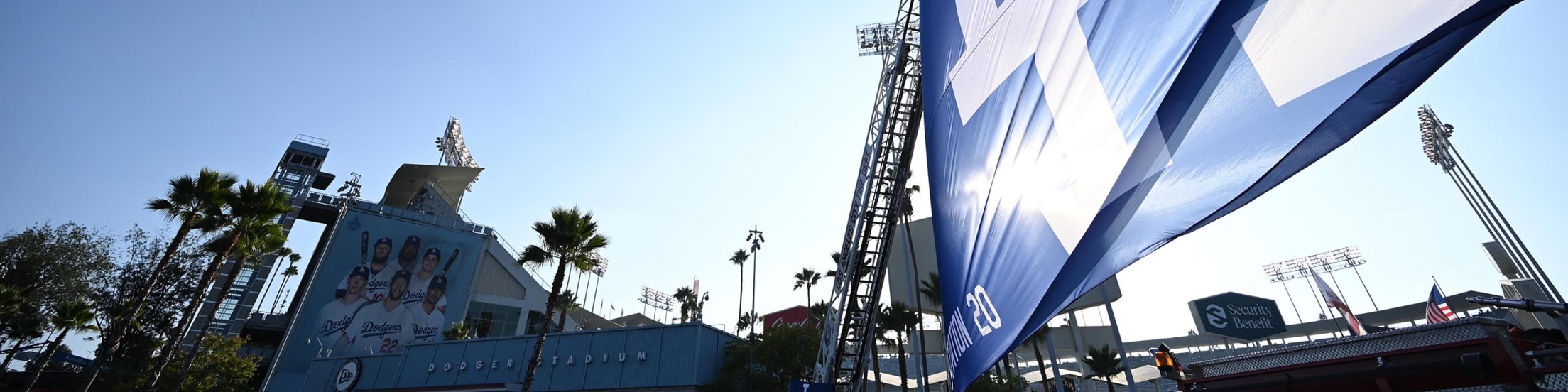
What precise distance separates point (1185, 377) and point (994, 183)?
7.81 meters

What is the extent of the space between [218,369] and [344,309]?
51.8ft

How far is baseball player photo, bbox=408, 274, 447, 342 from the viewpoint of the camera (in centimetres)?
5341

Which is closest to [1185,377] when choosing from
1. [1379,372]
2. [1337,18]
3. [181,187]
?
[1379,372]

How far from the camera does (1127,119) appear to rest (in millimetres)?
3344

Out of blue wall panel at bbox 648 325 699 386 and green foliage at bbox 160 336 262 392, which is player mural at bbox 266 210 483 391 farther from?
blue wall panel at bbox 648 325 699 386

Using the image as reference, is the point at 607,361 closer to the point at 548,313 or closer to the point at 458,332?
the point at 548,313

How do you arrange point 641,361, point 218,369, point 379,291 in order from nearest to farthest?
point 641,361 < point 218,369 < point 379,291

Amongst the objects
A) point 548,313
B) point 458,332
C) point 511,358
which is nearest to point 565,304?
point 458,332

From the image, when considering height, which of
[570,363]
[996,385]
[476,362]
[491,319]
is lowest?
[996,385]

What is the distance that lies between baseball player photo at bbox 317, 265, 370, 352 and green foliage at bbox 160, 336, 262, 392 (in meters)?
11.2

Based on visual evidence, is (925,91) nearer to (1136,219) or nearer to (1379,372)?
(1136,219)

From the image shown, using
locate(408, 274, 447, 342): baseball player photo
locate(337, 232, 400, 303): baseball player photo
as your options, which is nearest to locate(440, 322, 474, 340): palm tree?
locate(408, 274, 447, 342): baseball player photo

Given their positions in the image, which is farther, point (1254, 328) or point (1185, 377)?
point (1254, 328)

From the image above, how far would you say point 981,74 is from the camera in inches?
215
